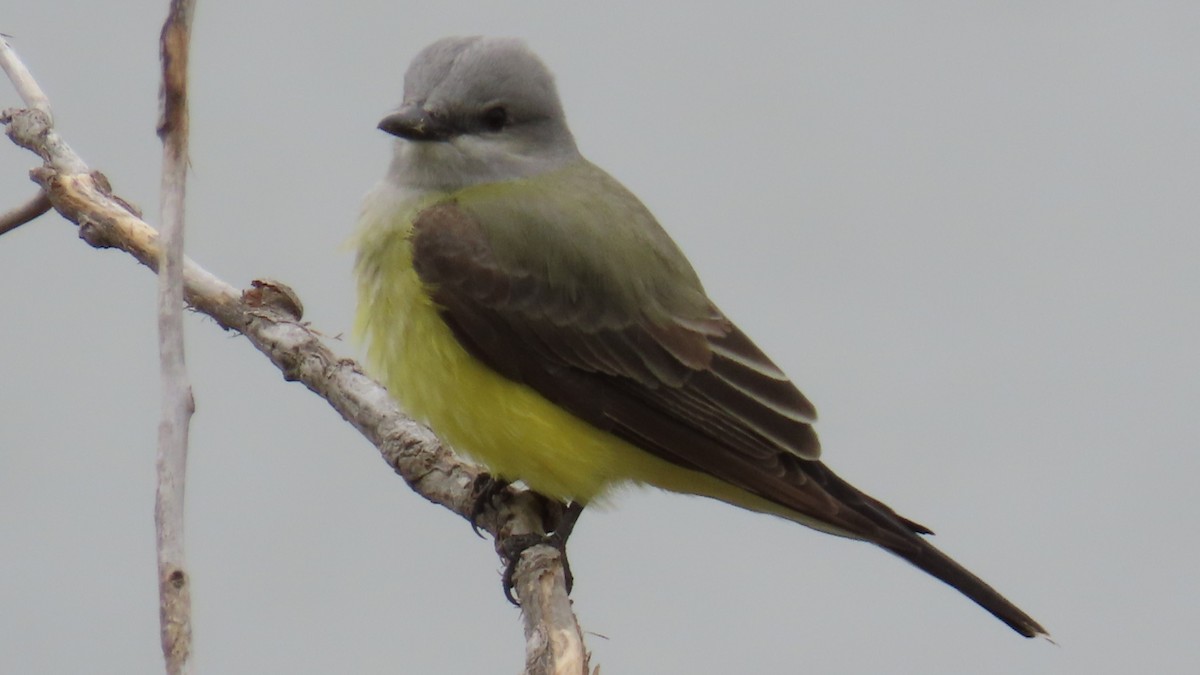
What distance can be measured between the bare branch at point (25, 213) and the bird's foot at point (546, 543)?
116cm

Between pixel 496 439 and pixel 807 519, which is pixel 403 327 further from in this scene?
pixel 807 519

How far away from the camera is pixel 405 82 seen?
3.45m

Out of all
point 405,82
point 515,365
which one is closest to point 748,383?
point 515,365

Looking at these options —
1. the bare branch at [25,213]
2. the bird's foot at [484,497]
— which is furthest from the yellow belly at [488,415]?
the bare branch at [25,213]

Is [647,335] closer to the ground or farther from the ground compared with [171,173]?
farther from the ground

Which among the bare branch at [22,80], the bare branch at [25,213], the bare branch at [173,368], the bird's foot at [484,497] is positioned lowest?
the bare branch at [173,368]

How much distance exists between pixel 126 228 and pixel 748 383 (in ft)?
4.43

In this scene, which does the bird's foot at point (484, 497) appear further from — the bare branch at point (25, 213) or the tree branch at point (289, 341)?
the bare branch at point (25, 213)

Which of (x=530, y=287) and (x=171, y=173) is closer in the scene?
(x=171, y=173)

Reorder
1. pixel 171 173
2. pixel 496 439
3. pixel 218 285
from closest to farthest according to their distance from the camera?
pixel 171 173, pixel 496 439, pixel 218 285

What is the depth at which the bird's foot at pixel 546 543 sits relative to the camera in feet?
10.3

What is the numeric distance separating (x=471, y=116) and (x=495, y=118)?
0.08m

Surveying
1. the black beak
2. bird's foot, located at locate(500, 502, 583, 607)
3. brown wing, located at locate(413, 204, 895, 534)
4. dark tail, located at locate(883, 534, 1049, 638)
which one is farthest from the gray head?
dark tail, located at locate(883, 534, 1049, 638)

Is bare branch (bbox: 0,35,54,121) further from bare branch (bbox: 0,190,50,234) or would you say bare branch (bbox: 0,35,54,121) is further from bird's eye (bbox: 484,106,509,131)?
bird's eye (bbox: 484,106,509,131)
